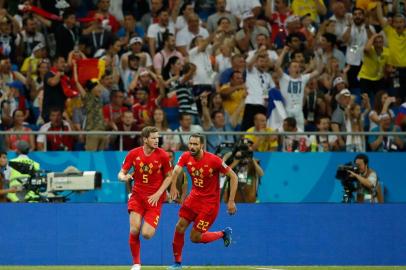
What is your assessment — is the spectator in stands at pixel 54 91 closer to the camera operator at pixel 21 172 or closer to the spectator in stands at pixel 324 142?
the camera operator at pixel 21 172

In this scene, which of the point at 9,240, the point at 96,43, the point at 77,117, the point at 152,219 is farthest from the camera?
the point at 96,43

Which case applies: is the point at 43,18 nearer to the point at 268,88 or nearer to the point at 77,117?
the point at 77,117

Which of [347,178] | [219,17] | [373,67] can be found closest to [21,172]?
[347,178]

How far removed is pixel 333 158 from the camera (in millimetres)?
20703

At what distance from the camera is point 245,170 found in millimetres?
19938

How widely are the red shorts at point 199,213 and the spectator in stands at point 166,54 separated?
6210 mm

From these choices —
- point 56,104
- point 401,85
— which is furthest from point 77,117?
point 401,85

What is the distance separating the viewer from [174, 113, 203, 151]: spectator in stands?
797 inches

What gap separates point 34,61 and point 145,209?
708 centimetres

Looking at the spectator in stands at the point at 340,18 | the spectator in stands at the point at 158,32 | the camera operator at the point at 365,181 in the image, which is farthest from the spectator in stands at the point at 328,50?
the camera operator at the point at 365,181

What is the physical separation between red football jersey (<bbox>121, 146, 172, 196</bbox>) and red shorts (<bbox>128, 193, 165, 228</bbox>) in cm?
10

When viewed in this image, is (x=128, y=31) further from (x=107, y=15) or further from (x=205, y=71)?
(x=205, y=71)

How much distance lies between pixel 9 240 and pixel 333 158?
6.28 m

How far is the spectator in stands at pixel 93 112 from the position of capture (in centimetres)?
2027
